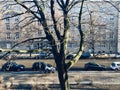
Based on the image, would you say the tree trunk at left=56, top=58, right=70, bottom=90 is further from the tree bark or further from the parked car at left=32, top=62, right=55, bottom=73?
the parked car at left=32, top=62, right=55, bottom=73

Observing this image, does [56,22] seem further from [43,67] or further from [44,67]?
[43,67]

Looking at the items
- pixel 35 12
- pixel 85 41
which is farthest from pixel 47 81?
pixel 35 12

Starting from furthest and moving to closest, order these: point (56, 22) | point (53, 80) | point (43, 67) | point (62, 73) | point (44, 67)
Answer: point (43, 67) < point (44, 67) < point (53, 80) < point (62, 73) < point (56, 22)

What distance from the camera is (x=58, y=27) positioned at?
38.7 ft

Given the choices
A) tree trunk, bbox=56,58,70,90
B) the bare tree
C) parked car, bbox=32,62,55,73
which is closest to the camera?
the bare tree

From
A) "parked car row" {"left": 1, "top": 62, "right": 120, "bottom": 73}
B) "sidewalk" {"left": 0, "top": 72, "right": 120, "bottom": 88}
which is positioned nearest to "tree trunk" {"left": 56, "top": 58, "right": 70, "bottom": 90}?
"sidewalk" {"left": 0, "top": 72, "right": 120, "bottom": 88}

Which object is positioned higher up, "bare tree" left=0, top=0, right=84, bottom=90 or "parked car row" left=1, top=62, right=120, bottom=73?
"bare tree" left=0, top=0, right=84, bottom=90

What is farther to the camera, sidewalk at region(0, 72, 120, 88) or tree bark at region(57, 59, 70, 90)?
sidewalk at region(0, 72, 120, 88)

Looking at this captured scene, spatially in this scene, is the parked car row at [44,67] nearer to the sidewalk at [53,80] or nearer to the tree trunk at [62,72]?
the sidewalk at [53,80]

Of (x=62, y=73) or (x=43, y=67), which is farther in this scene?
(x=43, y=67)

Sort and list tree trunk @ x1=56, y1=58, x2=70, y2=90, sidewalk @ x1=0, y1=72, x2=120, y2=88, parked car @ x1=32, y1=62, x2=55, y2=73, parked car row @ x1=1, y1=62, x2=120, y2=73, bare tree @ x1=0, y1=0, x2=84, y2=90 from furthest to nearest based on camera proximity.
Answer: parked car row @ x1=1, y1=62, x2=120, y2=73, parked car @ x1=32, y1=62, x2=55, y2=73, sidewalk @ x1=0, y1=72, x2=120, y2=88, tree trunk @ x1=56, y1=58, x2=70, y2=90, bare tree @ x1=0, y1=0, x2=84, y2=90

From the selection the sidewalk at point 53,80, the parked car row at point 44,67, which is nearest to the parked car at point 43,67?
the parked car row at point 44,67

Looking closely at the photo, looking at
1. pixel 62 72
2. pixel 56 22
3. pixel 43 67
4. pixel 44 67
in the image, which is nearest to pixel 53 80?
pixel 44 67

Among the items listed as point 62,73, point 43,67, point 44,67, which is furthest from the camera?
point 43,67
